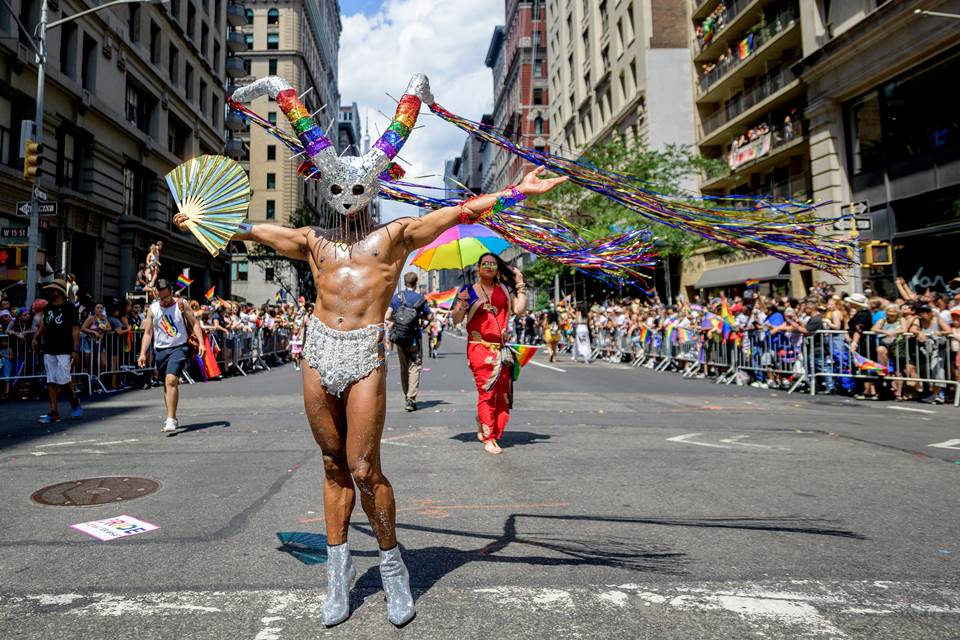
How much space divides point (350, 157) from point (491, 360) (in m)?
3.89

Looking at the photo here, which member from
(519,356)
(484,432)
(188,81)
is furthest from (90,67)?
(484,432)

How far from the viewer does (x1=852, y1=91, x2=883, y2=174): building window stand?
2050 cm

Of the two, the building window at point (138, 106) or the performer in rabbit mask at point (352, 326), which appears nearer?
the performer in rabbit mask at point (352, 326)

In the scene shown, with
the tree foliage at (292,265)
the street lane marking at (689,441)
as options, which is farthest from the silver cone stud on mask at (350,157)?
the tree foliage at (292,265)

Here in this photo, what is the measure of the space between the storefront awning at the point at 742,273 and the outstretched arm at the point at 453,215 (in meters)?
24.3

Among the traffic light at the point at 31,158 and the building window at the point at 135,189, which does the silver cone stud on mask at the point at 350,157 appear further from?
the building window at the point at 135,189

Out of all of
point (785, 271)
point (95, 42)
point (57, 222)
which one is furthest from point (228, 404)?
point (785, 271)

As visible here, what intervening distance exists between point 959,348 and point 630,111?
103 ft

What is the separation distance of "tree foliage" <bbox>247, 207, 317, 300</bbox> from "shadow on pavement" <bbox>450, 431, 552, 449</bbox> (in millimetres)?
37325

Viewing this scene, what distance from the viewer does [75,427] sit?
28.0ft

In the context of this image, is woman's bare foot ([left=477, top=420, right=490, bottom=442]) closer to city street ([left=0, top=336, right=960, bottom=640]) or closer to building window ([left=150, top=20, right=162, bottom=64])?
city street ([left=0, top=336, right=960, bottom=640])

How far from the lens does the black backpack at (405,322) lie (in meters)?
9.94

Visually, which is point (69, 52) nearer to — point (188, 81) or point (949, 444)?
point (188, 81)

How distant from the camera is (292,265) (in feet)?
160
